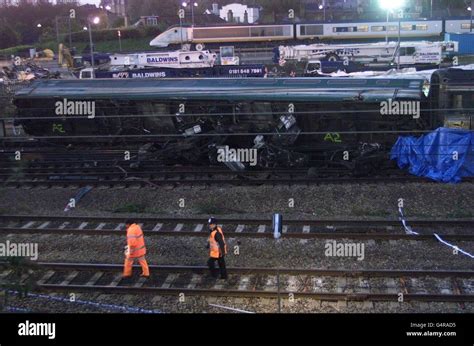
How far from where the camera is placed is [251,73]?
32312mm

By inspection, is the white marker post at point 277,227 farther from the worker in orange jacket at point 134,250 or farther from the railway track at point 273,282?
the worker in orange jacket at point 134,250

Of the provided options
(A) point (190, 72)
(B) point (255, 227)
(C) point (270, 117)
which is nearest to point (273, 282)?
(B) point (255, 227)

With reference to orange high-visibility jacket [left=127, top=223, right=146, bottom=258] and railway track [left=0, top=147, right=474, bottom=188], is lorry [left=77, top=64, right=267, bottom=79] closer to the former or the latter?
railway track [left=0, top=147, right=474, bottom=188]

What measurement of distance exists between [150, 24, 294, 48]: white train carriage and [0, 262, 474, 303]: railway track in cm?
4490

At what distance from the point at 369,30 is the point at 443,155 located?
39231mm

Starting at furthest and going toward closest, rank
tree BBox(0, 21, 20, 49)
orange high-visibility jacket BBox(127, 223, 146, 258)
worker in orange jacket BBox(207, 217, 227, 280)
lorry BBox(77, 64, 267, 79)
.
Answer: tree BBox(0, 21, 20, 49) → lorry BBox(77, 64, 267, 79) → orange high-visibility jacket BBox(127, 223, 146, 258) → worker in orange jacket BBox(207, 217, 227, 280)

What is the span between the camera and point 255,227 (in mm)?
10453

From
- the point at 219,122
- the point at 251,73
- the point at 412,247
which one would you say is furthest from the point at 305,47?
the point at 412,247

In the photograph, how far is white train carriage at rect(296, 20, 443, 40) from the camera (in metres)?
49.2

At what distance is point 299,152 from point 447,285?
21.9 ft

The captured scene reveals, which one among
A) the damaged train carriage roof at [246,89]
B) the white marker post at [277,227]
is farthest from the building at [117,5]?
the white marker post at [277,227]

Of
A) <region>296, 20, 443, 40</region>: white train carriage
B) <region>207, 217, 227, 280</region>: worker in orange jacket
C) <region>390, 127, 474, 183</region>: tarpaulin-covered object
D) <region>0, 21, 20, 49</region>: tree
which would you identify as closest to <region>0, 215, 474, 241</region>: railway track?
<region>207, 217, 227, 280</region>: worker in orange jacket

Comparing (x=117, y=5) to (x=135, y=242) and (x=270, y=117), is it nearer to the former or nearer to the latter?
(x=270, y=117)

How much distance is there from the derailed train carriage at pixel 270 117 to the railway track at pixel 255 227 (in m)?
3.19
